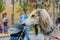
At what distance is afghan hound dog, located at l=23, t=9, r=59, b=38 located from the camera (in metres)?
3.40

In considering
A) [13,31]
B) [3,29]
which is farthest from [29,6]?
[13,31]

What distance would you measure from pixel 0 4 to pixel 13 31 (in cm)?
1519

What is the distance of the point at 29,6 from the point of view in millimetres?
25594

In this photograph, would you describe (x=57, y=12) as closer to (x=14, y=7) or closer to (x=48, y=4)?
(x=48, y=4)

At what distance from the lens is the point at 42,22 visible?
344cm

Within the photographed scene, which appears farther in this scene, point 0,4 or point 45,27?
point 0,4

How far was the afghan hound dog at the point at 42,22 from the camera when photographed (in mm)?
3404

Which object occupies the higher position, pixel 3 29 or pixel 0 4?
pixel 0 4

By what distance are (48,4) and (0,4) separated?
723 centimetres

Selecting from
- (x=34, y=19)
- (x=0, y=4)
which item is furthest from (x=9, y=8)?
(x=34, y=19)

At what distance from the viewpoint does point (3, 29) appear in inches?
673

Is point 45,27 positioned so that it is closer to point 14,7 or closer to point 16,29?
point 16,29

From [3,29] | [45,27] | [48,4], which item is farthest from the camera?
[48,4]

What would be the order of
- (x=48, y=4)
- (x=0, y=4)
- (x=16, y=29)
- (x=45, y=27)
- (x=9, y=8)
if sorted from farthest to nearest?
(x=48, y=4) < (x=9, y=8) < (x=0, y=4) < (x=16, y=29) < (x=45, y=27)
